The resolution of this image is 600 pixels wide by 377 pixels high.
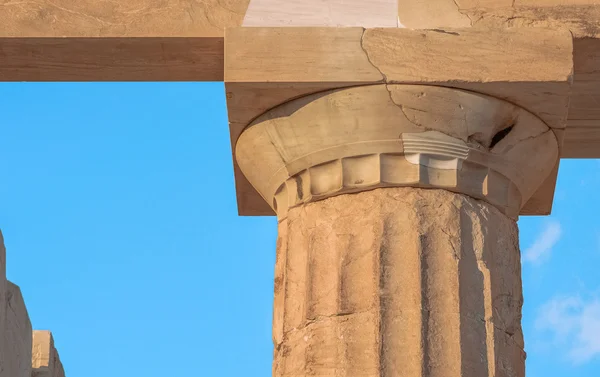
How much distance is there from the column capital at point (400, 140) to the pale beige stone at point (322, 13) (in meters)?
0.50

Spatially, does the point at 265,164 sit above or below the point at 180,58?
below

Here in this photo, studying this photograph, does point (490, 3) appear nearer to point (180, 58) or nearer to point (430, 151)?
point (430, 151)

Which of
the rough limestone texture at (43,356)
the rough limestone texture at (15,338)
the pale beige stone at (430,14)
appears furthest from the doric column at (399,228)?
the rough limestone texture at (43,356)

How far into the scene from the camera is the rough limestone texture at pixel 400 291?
Answer: 740 cm

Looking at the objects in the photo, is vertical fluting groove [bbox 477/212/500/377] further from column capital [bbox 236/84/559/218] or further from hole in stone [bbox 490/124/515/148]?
hole in stone [bbox 490/124/515/148]

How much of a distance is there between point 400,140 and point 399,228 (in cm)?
53

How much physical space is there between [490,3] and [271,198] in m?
1.80

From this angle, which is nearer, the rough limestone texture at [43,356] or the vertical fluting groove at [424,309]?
the vertical fluting groove at [424,309]

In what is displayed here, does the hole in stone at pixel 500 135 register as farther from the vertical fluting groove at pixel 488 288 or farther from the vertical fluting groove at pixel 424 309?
the vertical fluting groove at pixel 424 309

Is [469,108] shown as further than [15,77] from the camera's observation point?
No

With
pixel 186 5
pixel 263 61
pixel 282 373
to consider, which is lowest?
pixel 282 373

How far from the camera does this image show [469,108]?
7832 mm

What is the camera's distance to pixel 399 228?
766 centimetres

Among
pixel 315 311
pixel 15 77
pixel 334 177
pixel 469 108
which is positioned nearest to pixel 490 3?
pixel 469 108
